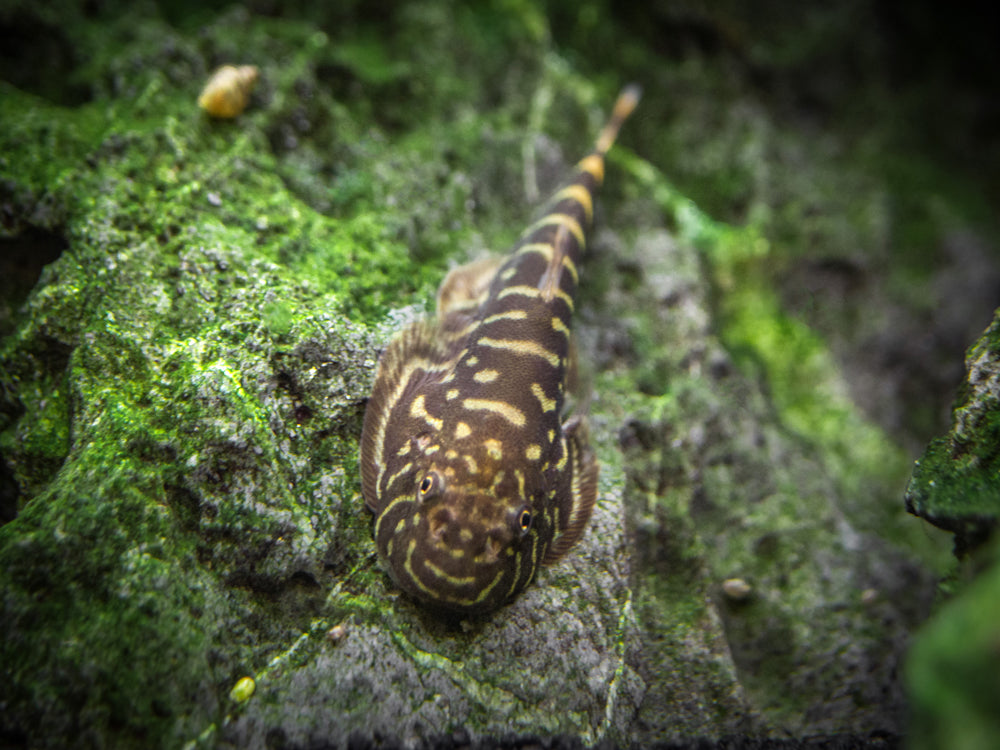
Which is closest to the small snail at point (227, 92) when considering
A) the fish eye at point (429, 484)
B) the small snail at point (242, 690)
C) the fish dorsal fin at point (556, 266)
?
the fish dorsal fin at point (556, 266)

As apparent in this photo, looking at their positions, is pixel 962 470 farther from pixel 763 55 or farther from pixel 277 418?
pixel 763 55

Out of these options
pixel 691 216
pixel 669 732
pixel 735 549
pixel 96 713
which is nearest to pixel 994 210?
pixel 691 216

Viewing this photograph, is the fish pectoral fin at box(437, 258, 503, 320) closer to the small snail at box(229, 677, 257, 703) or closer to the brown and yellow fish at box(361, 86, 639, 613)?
the brown and yellow fish at box(361, 86, 639, 613)

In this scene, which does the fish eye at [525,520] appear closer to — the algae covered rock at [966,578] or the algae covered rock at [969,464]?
the algae covered rock at [966,578]

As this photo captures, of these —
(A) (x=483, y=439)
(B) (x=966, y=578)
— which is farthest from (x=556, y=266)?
(B) (x=966, y=578)

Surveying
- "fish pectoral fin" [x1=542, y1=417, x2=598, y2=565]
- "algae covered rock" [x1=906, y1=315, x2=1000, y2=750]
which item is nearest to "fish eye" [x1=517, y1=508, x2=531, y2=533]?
"fish pectoral fin" [x1=542, y1=417, x2=598, y2=565]

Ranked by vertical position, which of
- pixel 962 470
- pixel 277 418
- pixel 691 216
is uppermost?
pixel 962 470
